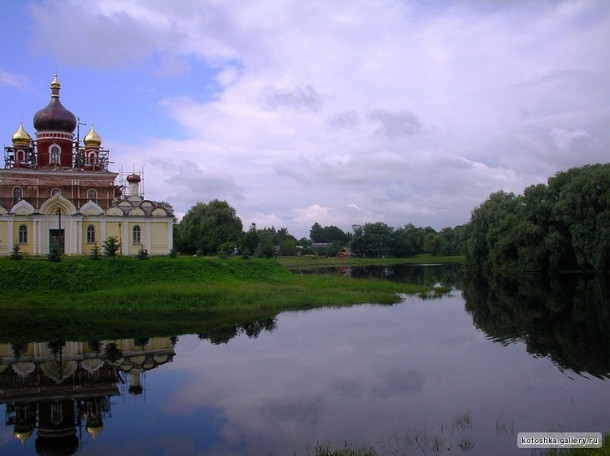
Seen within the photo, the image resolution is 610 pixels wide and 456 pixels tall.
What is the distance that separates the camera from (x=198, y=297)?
29016 mm

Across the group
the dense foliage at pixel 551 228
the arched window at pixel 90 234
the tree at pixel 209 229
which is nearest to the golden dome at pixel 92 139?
the arched window at pixel 90 234

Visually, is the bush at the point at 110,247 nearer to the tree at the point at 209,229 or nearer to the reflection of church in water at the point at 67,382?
the reflection of church in water at the point at 67,382

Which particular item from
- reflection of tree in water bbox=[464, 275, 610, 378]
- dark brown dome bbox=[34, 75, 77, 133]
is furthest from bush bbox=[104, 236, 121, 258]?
reflection of tree in water bbox=[464, 275, 610, 378]

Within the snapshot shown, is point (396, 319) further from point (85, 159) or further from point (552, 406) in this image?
point (85, 159)

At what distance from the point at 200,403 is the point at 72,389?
12.7 feet

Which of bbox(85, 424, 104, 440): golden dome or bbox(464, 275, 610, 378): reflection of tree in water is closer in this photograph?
bbox(85, 424, 104, 440): golden dome

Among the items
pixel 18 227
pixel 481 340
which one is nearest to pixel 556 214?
pixel 481 340

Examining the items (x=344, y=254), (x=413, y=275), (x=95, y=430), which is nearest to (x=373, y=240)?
(x=344, y=254)

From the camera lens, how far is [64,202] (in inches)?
1431

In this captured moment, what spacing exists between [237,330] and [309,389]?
29.0 ft

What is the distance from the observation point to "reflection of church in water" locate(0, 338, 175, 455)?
500 inches

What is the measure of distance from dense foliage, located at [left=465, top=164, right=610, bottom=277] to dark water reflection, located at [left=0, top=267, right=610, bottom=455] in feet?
75.6

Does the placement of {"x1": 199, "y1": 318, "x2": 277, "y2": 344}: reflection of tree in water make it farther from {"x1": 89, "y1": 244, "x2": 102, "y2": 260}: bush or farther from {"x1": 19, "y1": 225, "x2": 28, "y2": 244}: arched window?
{"x1": 19, "y1": 225, "x2": 28, "y2": 244}: arched window

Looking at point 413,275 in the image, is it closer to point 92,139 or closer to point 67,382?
point 92,139
